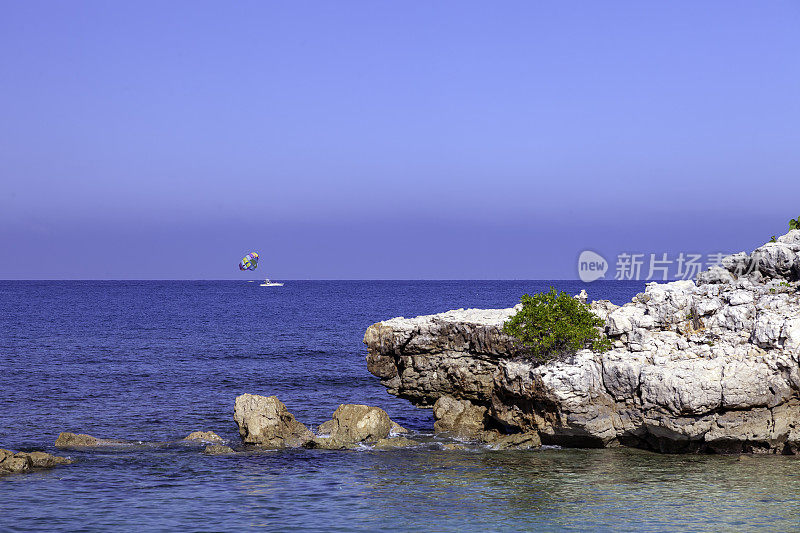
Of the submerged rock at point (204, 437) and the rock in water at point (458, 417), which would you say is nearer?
the submerged rock at point (204, 437)

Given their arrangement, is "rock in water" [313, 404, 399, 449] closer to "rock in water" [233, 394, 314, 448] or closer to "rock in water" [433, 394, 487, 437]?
"rock in water" [233, 394, 314, 448]

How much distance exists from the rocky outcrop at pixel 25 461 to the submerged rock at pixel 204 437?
20.7 ft

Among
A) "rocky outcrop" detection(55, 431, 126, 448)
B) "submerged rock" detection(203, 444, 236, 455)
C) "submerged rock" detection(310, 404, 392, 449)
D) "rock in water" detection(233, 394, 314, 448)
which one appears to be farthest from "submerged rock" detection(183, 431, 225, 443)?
"submerged rock" detection(310, 404, 392, 449)

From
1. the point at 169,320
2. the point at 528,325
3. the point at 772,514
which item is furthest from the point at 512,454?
the point at 169,320

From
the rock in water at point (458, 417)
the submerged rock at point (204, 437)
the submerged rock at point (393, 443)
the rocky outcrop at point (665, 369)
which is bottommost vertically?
the submerged rock at point (204, 437)

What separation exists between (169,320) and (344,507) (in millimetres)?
105509

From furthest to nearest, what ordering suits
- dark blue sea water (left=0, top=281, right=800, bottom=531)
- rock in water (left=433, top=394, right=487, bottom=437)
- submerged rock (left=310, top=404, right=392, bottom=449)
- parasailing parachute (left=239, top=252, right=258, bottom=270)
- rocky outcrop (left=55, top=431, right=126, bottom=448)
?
parasailing parachute (left=239, top=252, right=258, bottom=270) < rock in water (left=433, top=394, right=487, bottom=437) < submerged rock (left=310, top=404, right=392, bottom=449) < rocky outcrop (left=55, top=431, right=126, bottom=448) < dark blue sea water (left=0, top=281, right=800, bottom=531)

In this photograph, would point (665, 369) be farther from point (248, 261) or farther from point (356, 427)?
point (248, 261)

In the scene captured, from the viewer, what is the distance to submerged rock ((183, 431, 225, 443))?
3759cm

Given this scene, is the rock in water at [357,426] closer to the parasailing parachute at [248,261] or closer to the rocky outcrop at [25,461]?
the rocky outcrop at [25,461]

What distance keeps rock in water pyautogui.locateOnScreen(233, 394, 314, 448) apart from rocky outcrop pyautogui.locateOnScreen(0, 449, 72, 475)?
7.95 metres

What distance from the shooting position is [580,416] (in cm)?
3284

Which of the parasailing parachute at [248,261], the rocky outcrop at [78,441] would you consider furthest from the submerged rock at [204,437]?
the parasailing parachute at [248,261]

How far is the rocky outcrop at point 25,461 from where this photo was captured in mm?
31125
